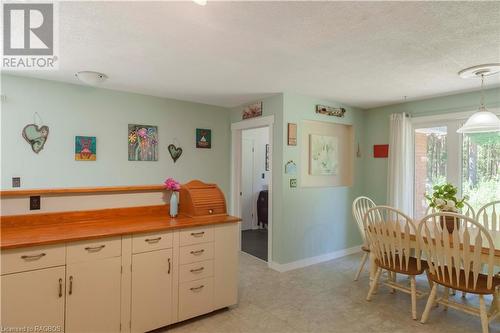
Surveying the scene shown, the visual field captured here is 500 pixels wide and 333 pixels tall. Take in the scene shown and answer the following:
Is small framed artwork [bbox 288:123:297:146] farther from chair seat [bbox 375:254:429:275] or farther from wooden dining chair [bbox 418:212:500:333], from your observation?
wooden dining chair [bbox 418:212:500:333]

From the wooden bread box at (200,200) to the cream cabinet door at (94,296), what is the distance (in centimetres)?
81

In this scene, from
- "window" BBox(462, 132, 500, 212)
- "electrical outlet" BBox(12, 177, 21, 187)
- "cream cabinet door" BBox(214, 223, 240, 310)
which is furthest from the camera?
"window" BBox(462, 132, 500, 212)

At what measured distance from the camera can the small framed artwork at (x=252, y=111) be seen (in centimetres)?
416

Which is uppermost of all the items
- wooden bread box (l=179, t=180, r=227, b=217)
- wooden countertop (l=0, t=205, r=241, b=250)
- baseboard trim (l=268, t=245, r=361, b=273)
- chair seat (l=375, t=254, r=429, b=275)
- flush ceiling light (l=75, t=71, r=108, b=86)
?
flush ceiling light (l=75, t=71, r=108, b=86)

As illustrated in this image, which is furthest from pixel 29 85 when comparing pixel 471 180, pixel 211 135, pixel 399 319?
pixel 471 180

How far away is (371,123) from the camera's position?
477cm

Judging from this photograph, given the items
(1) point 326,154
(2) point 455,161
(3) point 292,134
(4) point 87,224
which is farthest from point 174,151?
(2) point 455,161

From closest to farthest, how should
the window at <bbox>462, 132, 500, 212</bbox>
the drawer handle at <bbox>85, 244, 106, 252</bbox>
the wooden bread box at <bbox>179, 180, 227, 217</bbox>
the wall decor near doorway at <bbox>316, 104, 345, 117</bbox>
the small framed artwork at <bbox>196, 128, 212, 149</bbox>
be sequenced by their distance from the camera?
the drawer handle at <bbox>85, 244, 106, 252</bbox>, the wooden bread box at <bbox>179, 180, 227, 217</bbox>, the window at <bbox>462, 132, 500, 212</bbox>, the wall decor near doorway at <bbox>316, 104, 345, 117</bbox>, the small framed artwork at <bbox>196, 128, 212, 149</bbox>

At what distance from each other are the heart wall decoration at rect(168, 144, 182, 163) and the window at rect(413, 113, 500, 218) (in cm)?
350

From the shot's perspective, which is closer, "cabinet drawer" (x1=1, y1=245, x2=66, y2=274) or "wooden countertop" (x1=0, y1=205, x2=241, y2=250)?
"cabinet drawer" (x1=1, y1=245, x2=66, y2=274)

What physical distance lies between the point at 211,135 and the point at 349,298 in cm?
299

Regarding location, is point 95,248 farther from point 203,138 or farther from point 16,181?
point 203,138

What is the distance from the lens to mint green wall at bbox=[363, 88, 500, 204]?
3.79 m

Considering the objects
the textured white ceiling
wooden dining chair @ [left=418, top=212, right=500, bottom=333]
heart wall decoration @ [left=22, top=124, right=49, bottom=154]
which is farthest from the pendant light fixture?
heart wall decoration @ [left=22, top=124, right=49, bottom=154]
